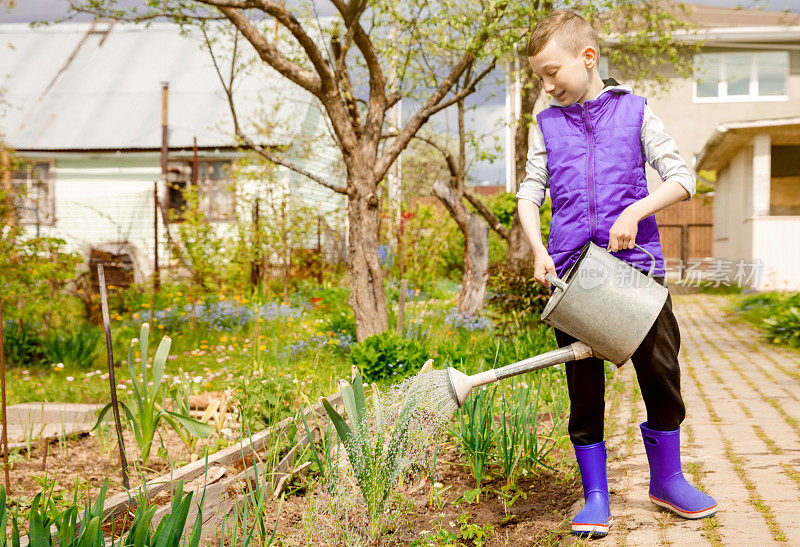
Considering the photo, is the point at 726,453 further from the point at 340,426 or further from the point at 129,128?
the point at 129,128

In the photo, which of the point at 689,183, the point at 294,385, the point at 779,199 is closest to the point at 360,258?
the point at 294,385

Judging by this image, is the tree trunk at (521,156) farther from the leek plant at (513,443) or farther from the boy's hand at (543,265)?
the boy's hand at (543,265)

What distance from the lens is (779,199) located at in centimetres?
1619

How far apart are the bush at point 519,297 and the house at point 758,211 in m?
7.76

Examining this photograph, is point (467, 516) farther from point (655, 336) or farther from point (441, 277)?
Answer: point (441, 277)

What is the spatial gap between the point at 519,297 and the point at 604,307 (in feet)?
13.8

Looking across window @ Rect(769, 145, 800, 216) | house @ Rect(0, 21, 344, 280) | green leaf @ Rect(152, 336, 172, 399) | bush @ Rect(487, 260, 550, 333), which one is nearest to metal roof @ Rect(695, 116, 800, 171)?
window @ Rect(769, 145, 800, 216)

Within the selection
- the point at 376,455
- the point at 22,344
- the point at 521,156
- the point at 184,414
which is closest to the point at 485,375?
the point at 376,455

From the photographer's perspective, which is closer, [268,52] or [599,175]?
[599,175]

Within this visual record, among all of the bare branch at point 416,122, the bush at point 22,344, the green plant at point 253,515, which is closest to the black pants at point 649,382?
the green plant at point 253,515

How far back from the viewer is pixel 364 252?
553 cm

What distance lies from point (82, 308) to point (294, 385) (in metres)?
6.86

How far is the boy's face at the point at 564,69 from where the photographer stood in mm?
2193

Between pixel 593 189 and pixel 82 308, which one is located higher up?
pixel 593 189
